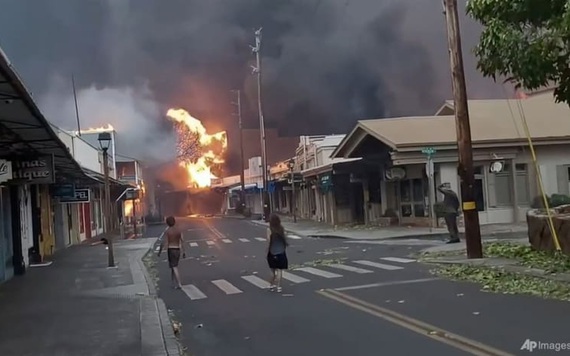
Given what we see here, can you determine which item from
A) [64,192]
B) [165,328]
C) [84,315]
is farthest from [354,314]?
[64,192]

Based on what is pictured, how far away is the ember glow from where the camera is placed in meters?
75.7

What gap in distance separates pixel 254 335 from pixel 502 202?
994 inches

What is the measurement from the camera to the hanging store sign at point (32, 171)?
56.7 ft

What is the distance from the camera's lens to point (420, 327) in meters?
9.16

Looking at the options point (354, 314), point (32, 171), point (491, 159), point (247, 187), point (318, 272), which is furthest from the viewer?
point (247, 187)

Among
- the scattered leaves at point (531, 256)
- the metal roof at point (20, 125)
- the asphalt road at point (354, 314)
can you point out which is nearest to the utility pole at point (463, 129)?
the scattered leaves at point (531, 256)

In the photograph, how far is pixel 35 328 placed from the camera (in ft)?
35.2

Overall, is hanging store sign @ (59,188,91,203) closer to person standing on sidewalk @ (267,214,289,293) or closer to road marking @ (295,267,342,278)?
road marking @ (295,267,342,278)

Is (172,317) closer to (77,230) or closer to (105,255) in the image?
(105,255)

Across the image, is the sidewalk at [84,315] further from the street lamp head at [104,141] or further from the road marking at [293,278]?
the street lamp head at [104,141]

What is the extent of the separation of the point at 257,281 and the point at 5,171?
5.84m

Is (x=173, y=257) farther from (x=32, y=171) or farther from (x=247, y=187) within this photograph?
(x=247, y=187)

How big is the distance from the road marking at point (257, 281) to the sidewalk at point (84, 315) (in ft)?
6.98

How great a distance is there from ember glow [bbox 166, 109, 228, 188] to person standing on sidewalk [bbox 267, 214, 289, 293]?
2376 inches
